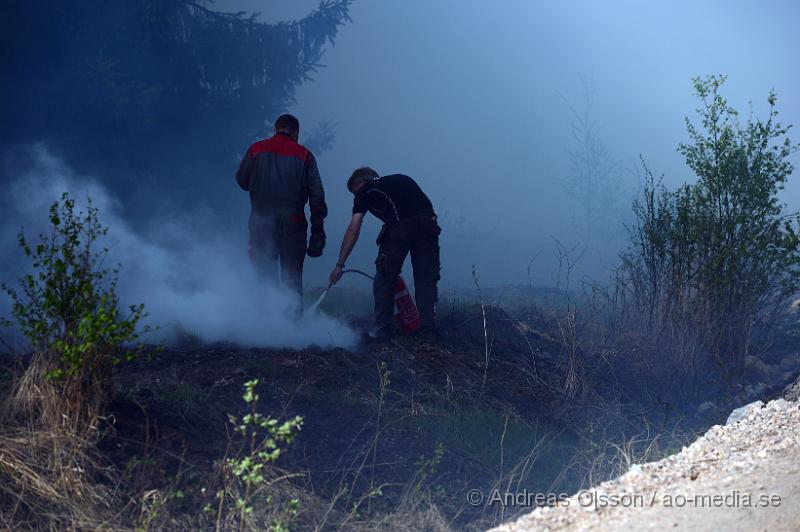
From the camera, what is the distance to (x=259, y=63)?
13758 mm

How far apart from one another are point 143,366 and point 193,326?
180cm

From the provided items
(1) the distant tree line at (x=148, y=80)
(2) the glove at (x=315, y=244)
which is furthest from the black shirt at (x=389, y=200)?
(1) the distant tree line at (x=148, y=80)

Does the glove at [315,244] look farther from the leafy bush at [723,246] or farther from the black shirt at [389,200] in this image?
the leafy bush at [723,246]

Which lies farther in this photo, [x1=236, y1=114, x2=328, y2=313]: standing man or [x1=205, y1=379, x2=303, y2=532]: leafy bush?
[x1=236, y1=114, x2=328, y2=313]: standing man

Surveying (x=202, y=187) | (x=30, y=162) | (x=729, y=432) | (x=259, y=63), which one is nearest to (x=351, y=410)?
(x=729, y=432)

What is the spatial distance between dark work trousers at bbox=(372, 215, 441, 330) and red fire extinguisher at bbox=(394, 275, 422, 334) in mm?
66

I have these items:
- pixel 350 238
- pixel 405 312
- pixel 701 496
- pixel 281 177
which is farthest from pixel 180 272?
pixel 701 496

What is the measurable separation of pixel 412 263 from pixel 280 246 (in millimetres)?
1314

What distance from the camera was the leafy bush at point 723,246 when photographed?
7707 mm

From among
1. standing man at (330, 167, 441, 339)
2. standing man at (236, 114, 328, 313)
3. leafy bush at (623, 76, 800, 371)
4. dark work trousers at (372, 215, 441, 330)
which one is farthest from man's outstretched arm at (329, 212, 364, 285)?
leafy bush at (623, 76, 800, 371)

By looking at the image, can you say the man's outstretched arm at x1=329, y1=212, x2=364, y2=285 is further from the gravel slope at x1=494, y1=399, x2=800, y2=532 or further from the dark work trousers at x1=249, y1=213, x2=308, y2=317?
the gravel slope at x1=494, y1=399, x2=800, y2=532

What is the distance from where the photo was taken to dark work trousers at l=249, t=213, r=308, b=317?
7469mm

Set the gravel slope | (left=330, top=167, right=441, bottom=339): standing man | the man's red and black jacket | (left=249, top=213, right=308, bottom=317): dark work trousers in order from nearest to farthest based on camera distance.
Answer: the gravel slope < (left=330, top=167, right=441, bottom=339): standing man < the man's red and black jacket < (left=249, top=213, right=308, bottom=317): dark work trousers

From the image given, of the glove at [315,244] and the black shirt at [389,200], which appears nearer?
the black shirt at [389,200]
